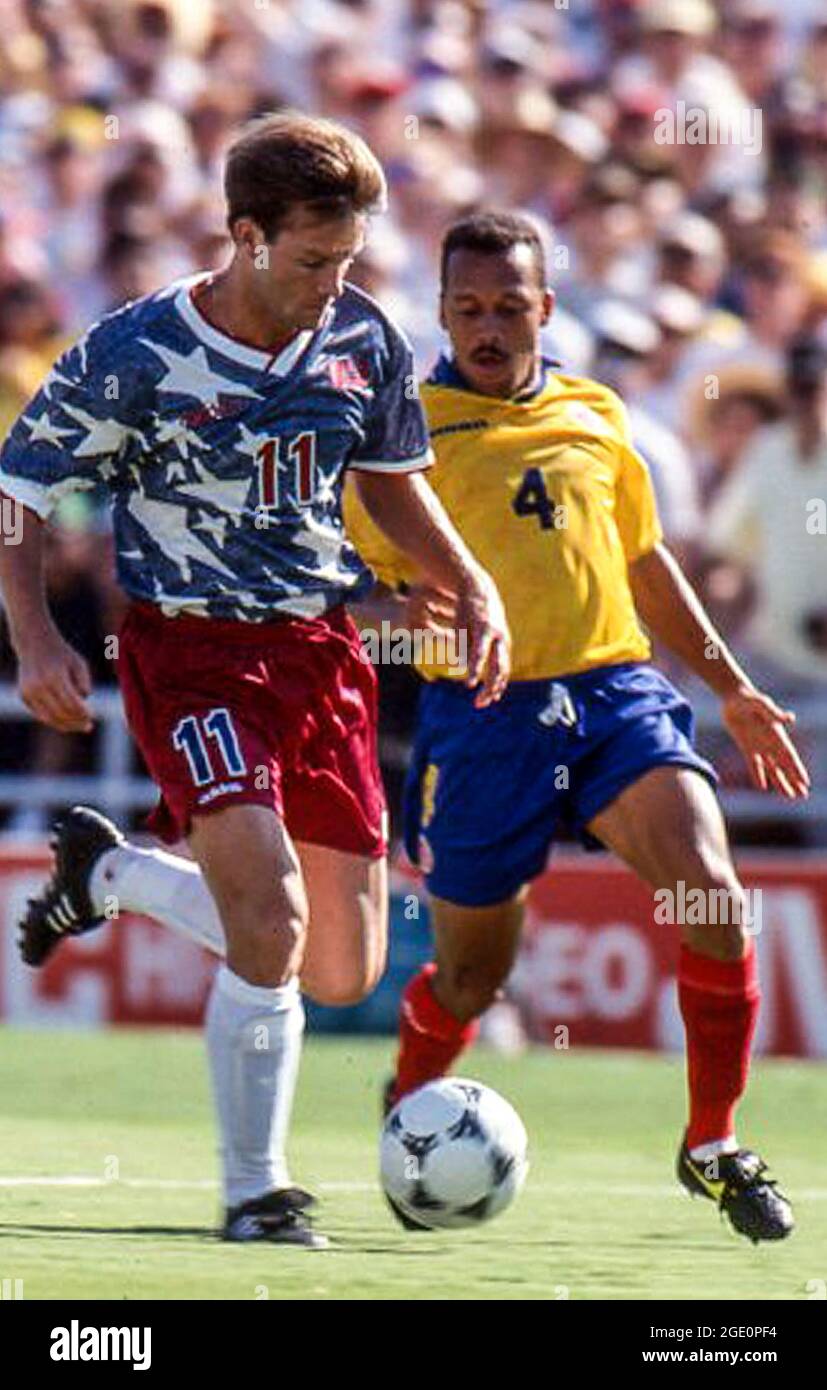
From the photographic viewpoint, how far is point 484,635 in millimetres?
8031

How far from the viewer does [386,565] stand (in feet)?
30.3

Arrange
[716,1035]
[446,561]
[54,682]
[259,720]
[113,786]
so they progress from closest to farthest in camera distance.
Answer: [54,682], [259,720], [446,561], [716,1035], [113,786]

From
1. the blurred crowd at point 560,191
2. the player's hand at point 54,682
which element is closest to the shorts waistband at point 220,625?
the player's hand at point 54,682

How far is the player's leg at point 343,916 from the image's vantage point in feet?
27.5

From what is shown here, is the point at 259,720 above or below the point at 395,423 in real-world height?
below

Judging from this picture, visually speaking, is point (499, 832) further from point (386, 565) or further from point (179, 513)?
point (179, 513)

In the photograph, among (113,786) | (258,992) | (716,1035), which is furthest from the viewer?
(113,786)

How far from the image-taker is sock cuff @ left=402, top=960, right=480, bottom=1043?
9.80m

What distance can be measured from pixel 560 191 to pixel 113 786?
11.1ft

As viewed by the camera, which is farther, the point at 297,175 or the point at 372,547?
the point at 372,547

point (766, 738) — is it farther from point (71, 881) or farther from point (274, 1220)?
point (274, 1220)

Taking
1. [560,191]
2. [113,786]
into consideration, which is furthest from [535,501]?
[560,191]
